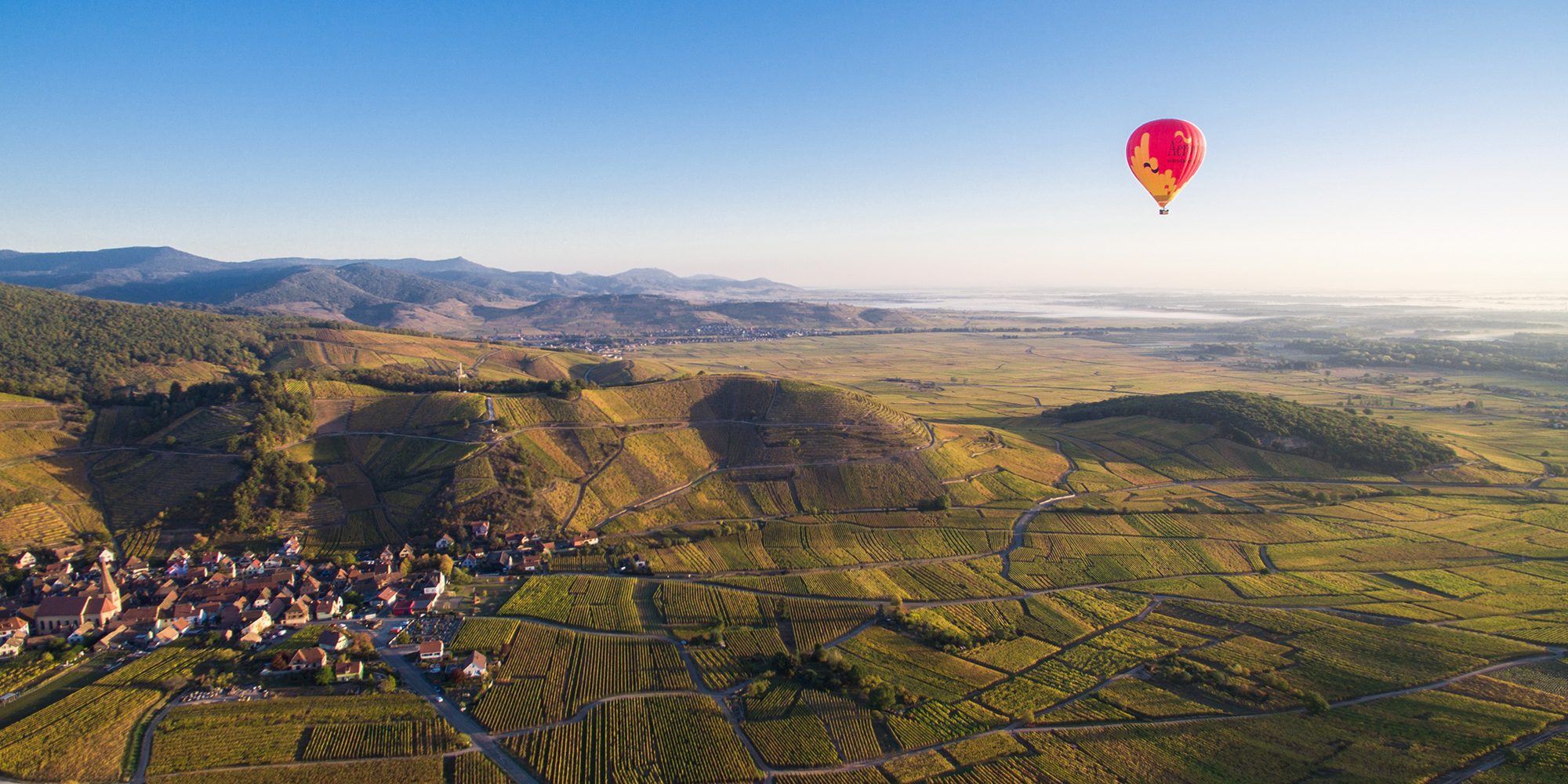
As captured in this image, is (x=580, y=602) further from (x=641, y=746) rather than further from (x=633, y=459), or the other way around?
(x=633, y=459)

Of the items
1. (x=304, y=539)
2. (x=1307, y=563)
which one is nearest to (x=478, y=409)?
(x=304, y=539)

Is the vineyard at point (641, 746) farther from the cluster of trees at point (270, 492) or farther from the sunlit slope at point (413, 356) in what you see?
the sunlit slope at point (413, 356)

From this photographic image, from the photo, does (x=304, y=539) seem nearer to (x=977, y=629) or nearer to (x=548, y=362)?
(x=977, y=629)

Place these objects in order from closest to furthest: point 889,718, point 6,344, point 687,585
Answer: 1. point 889,718
2. point 687,585
3. point 6,344

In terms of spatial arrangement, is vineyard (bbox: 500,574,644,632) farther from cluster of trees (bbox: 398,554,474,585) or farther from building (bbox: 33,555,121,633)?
building (bbox: 33,555,121,633)

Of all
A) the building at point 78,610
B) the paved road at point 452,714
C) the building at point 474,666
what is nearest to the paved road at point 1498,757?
the paved road at point 452,714

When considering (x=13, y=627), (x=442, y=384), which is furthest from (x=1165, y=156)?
(x=442, y=384)
